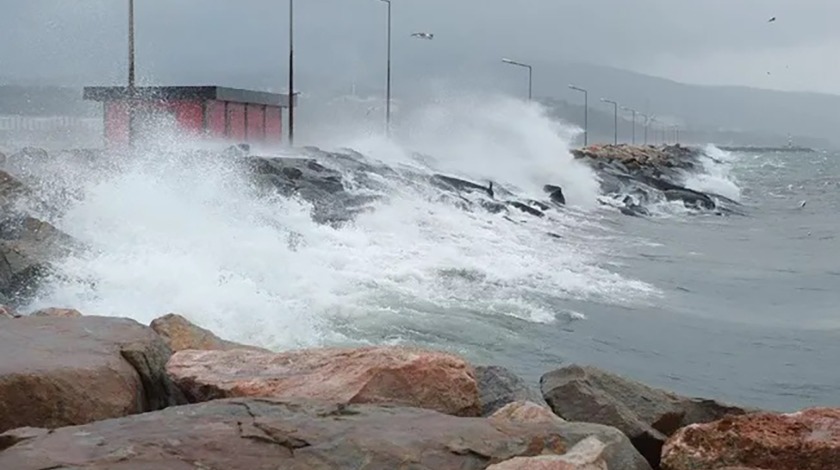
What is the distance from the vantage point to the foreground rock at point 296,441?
3820 millimetres

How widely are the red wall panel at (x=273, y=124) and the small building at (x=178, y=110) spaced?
8.33ft

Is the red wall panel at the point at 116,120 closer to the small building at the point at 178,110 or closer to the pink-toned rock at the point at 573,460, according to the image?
the small building at the point at 178,110

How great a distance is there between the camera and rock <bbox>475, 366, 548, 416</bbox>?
5723mm

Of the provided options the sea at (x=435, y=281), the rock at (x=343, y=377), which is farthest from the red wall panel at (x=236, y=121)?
the rock at (x=343, y=377)

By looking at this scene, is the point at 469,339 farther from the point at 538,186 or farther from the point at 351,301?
the point at 538,186

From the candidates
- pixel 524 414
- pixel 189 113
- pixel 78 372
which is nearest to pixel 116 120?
pixel 189 113

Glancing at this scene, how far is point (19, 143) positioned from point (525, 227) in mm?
13336

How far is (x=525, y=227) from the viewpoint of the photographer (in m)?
25.7

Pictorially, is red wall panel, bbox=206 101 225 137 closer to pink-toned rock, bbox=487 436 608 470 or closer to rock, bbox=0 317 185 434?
rock, bbox=0 317 185 434

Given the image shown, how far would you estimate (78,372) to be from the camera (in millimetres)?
4805

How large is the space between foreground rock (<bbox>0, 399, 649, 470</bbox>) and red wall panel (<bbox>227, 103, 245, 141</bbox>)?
30.4m

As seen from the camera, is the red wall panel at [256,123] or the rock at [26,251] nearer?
the rock at [26,251]

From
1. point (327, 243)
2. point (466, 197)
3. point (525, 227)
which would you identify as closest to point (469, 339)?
point (327, 243)

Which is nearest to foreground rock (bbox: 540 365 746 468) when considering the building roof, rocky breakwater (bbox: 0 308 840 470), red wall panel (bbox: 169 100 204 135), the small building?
rocky breakwater (bbox: 0 308 840 470)
